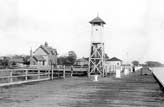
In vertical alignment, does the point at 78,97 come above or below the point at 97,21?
below

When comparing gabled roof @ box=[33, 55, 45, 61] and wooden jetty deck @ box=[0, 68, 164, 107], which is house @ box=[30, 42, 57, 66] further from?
wooden jetty deck @ box=[0, 68, 164, 107]

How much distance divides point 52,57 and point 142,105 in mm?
95551

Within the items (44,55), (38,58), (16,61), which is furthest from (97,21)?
(16,61)

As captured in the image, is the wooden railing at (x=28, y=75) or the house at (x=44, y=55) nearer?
the wooden railing at (x=28, y=75)

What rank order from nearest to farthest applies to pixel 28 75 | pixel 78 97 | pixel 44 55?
1. pixel 78 97
2. pixel 28 75
3. pixel 44 55

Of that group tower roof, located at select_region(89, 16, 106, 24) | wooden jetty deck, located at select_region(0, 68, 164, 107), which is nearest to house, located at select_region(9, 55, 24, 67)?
tower roof, located at select_region(89, 16, 106, 24)

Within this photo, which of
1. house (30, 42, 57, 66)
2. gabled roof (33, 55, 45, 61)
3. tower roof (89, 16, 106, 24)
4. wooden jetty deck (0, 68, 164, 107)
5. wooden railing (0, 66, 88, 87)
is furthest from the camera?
house (30, 42, 57, 66)

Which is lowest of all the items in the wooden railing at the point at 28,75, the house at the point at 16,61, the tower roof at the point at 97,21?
the wooden railing at the point at 28,75

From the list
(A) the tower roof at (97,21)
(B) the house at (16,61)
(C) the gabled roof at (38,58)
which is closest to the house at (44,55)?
(C) the gabled roof at (38,58)

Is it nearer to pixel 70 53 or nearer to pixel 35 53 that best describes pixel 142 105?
pixel 35 53

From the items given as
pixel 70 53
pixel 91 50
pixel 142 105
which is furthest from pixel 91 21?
pixel 70 53

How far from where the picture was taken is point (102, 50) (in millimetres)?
34875

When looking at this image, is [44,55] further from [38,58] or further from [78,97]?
[78,97]

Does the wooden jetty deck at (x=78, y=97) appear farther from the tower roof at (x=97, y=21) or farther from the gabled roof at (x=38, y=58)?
the gabled roof at (x=38, y=58)
